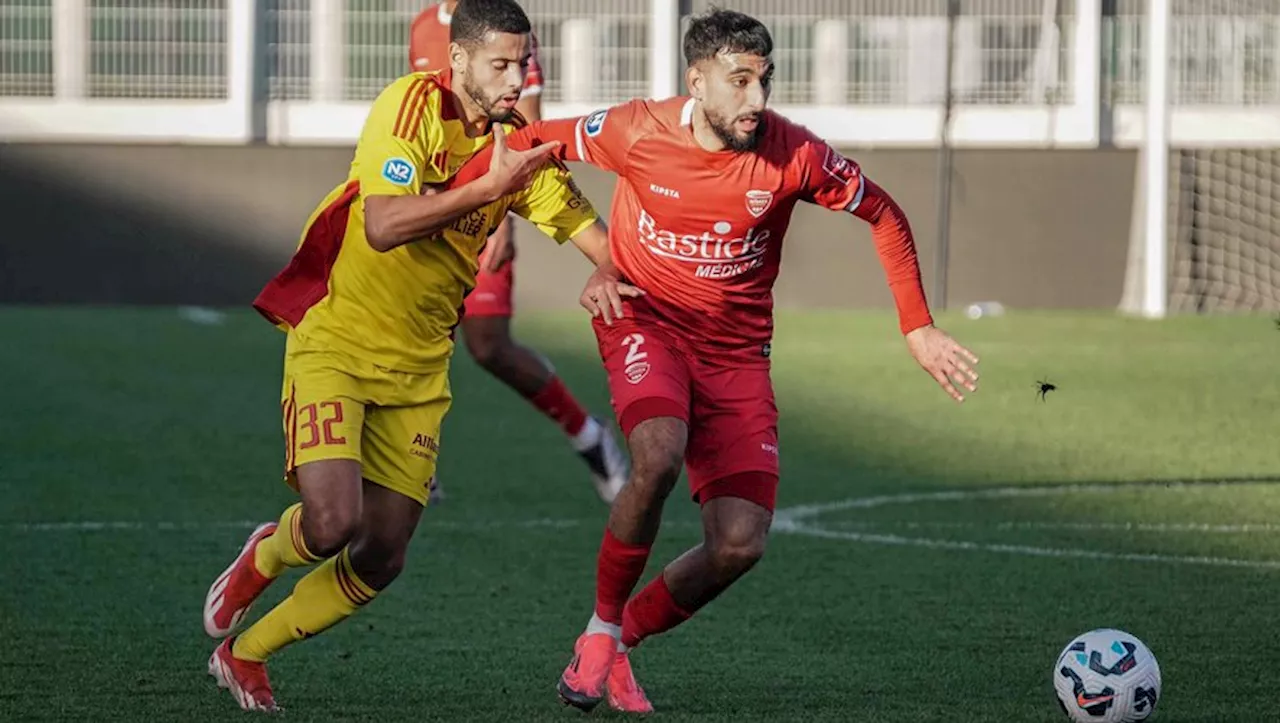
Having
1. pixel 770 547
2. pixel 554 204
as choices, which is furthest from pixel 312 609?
pixel 770 547

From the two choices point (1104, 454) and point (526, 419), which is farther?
point (526, 419)

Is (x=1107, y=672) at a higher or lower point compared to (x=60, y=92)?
lower

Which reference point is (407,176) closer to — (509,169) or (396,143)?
(396,143)

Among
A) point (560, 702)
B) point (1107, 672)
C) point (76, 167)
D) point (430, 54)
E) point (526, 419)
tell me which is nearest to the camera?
point (1107, 672)

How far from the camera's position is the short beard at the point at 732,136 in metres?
5.87

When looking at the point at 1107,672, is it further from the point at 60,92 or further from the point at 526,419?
the point at 60,92

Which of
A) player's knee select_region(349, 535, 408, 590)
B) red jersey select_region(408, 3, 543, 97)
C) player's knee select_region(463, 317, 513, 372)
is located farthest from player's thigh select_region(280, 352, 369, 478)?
player's knee select_region(463, 317, 513, 372)

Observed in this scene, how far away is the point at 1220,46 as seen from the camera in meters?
20.5

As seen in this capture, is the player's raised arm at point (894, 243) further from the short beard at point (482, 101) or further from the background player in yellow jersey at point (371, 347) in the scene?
the short beard at point (482, 101)

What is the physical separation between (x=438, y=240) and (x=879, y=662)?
70.4 inches

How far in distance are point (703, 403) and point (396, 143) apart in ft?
3.79

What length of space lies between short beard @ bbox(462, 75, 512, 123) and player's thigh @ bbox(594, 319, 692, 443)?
2.35ft

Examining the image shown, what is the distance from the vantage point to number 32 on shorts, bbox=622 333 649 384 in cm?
590

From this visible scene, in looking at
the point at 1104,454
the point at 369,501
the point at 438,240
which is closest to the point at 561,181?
the point at 438,240
